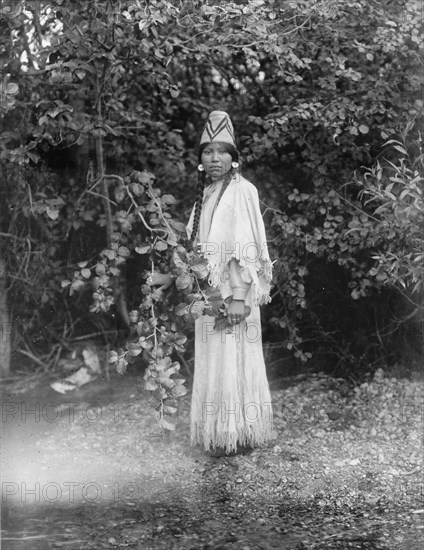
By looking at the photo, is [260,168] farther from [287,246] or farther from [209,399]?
[209,399]

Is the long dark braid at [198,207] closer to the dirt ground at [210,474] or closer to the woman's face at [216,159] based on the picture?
the woman's face at [216,159]

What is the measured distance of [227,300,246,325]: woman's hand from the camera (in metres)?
3.47

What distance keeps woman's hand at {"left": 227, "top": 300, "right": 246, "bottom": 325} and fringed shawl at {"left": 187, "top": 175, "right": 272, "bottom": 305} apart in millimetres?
60

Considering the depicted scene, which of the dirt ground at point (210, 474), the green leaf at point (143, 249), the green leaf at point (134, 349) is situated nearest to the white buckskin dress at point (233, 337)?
the dirt ground at point (210, 474)

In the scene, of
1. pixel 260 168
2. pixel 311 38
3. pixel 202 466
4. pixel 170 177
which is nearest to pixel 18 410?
pixel 202 466

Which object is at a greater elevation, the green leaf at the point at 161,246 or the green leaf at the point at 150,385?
the green leaf at the point at 161,246

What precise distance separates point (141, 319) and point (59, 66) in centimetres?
123

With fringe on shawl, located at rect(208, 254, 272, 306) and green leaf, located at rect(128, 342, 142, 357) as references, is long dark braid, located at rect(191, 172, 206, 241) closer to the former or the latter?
fringe on shawl, located at rect(208, 254, 272, 306)

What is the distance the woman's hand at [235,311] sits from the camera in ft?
11.4

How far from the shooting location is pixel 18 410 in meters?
4.11

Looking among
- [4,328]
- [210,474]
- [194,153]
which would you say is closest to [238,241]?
[210,474]

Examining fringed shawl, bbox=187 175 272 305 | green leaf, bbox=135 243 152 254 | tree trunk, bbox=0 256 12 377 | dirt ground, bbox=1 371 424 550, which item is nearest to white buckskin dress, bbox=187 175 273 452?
fringed shawl, bbox=187 175 272 305

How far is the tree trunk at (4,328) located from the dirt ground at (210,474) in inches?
6.0

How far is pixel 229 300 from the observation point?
11.4ft
